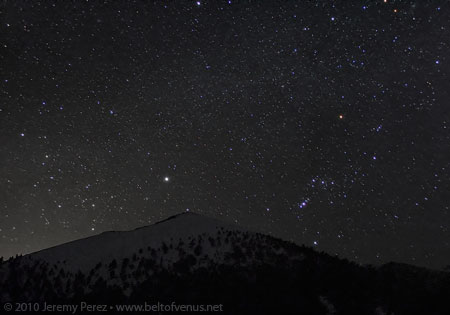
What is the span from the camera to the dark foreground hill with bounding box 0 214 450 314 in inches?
618

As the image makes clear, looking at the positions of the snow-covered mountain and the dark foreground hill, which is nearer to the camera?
the dark foreground hill

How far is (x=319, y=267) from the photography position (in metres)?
20.9

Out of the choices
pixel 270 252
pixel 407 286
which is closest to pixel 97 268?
pixel 270 252

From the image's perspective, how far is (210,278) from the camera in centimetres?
1809

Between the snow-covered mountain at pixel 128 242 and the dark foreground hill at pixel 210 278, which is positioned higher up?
the snow-covered mountain at pixel 128 242

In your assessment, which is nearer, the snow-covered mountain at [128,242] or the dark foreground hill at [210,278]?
the dark foreground hill at [210,278]

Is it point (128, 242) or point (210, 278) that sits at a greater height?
point (128, 242)

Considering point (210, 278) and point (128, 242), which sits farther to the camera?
point (128, 242)

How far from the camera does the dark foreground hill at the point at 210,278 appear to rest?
1570 centimetres

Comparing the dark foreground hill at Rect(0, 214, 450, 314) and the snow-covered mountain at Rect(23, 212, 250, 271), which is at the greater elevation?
the snow-covered mountain at Rect(23, 212, 250, 271)

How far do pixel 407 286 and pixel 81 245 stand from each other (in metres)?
24.8

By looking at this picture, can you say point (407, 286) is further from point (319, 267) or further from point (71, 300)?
point (71, 300)

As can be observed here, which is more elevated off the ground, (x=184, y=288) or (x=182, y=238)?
(x=182, y=238)

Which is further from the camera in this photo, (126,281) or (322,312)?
(126,281)
